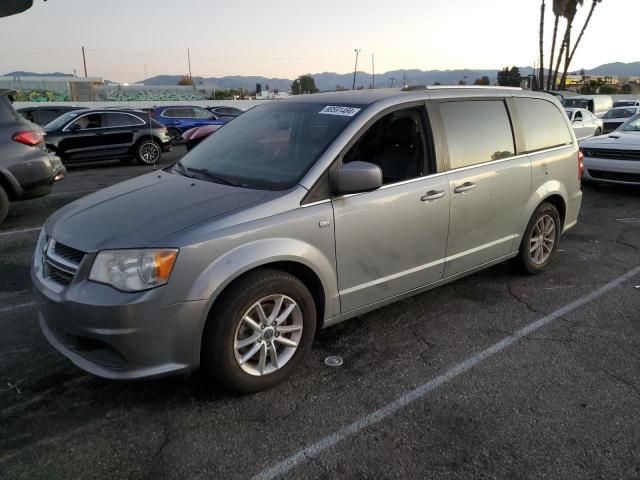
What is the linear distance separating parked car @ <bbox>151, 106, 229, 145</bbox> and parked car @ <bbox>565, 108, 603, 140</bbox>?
12139 mm

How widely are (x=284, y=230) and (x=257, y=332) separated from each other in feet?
2.00

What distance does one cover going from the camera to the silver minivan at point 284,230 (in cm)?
274

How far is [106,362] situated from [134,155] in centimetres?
1220

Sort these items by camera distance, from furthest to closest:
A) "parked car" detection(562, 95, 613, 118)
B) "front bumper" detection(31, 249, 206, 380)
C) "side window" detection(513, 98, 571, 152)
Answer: "parked car" detection(562, 95, 613, 118) < "side window" detection(513, 98, 571, 152) < "front bumper" detection(31, 249, 206, 380)

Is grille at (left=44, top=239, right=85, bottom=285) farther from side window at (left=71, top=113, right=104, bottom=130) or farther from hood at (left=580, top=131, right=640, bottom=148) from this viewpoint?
side window at (left=71, top=113, right=104, bottom=130)

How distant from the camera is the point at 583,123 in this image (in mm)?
15656

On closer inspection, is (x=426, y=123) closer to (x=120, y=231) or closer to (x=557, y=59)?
(x=120, y=231)

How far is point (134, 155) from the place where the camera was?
14.0 metres

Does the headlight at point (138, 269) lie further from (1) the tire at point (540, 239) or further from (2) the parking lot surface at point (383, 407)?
(1) the tire at point (540, 239)

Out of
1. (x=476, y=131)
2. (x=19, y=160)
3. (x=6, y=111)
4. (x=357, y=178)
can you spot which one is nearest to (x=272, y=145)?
(x=357, y=178)

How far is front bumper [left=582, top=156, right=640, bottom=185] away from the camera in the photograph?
9.00 metres

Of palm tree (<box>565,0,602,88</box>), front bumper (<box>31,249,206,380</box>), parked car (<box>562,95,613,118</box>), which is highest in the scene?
palm tree (<box>565,0,602,88</box>)

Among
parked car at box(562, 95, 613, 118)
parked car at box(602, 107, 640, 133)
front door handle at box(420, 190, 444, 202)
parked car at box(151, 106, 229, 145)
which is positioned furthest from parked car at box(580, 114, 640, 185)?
parked car at box(151, 106, 229, 145)

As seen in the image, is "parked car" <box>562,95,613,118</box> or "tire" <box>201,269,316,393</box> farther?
"parked car" <box>562,95,613,118</box>
